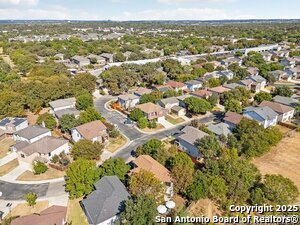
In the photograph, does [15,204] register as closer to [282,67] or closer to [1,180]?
[1,180]

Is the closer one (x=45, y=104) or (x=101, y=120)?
(x=101, y=120)

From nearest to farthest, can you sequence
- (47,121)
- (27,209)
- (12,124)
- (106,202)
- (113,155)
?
(106,202) < (27,209) < (113,155) < (47,121) < (12,124)

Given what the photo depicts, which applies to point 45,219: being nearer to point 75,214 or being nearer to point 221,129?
point 75,214

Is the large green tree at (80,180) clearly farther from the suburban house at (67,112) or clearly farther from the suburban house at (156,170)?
the suburban house at (67,112)

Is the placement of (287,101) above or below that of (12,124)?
above

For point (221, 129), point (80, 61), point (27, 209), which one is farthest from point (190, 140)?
point (80, 61)

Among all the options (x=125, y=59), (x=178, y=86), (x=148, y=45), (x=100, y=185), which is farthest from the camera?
(x=148, y=45)

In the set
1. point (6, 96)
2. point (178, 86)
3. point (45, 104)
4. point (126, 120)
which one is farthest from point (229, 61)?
point (6, 96)
